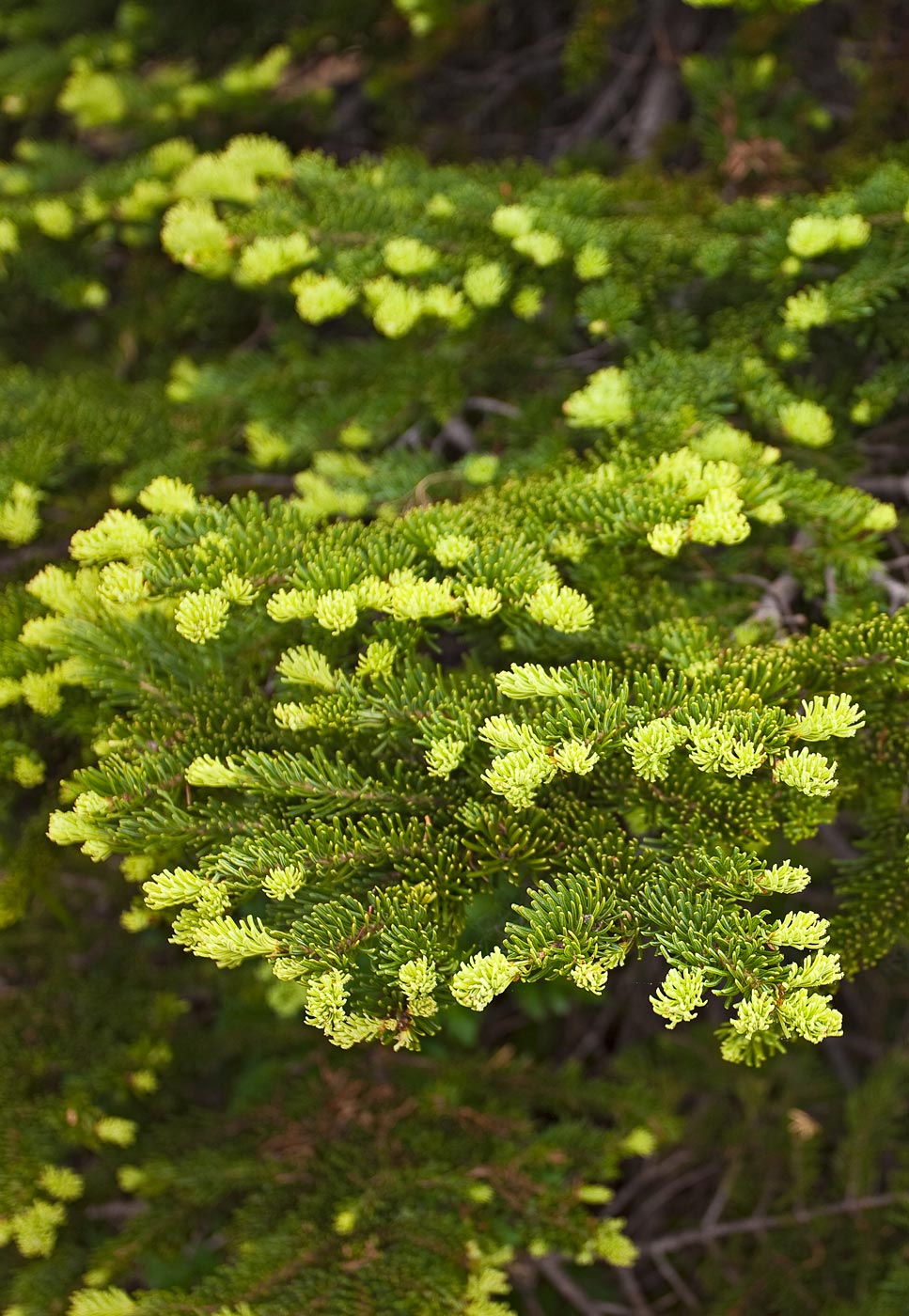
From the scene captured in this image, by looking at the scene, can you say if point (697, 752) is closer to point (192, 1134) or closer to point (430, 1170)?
point (430, 1170)

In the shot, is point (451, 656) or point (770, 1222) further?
point (770, 1222)

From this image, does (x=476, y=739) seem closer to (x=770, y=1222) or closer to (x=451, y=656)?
(x=451, y=656)

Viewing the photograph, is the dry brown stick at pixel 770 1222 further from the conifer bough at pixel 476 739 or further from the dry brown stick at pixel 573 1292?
the conifer bough at pixel 476 739

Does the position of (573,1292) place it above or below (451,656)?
below

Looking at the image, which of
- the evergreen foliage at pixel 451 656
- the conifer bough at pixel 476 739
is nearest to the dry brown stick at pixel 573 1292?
the evergreen foliage at pixel 451 656

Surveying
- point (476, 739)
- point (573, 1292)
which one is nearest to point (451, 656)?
point (476, 739)

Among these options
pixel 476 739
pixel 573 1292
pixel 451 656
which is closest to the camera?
pixel 476 739

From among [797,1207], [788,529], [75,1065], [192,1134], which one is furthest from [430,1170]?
[788,529]

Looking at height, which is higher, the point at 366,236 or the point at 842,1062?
the point at 366,236
